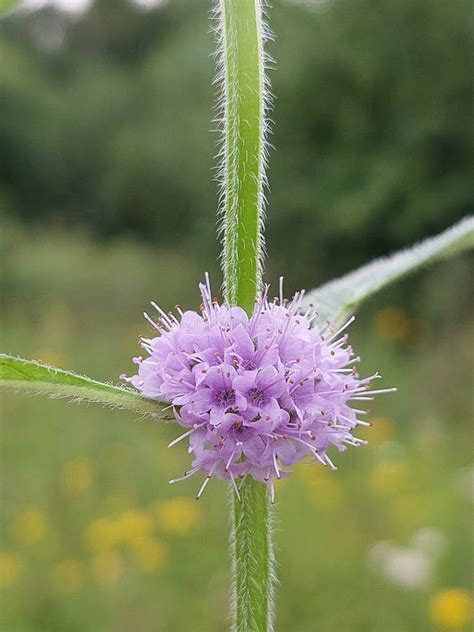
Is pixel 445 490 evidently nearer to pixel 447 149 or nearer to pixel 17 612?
pixel 17 612

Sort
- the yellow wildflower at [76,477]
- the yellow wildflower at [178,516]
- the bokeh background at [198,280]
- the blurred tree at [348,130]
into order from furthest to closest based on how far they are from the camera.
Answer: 1. the blurred tree at [348,130]
2. the yellow wildflower at [76,477]
3. the yellow wildflower at [178,516]
4. the bokeh background at [198,280]

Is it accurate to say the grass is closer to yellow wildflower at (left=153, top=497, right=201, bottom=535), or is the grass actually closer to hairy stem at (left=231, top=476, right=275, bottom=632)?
yellow wildflower at (left=153, top=497, right=201, bottom=535)

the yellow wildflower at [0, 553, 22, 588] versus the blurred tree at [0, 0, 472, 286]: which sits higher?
the blurred tree at [0, 0, 472, 286]

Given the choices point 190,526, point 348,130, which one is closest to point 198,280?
point 348,130

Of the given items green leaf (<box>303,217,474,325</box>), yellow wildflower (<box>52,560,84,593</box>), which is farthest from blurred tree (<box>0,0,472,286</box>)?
green leaf (<box>303,217,474,325</box>)

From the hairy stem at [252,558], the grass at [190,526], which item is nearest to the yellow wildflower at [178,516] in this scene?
the grass at [190,526]

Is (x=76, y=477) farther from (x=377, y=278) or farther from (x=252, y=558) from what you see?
(x=252, y=558)

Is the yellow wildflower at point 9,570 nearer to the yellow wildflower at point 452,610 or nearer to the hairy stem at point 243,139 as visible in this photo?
the yellow wildflower at point 452,610
